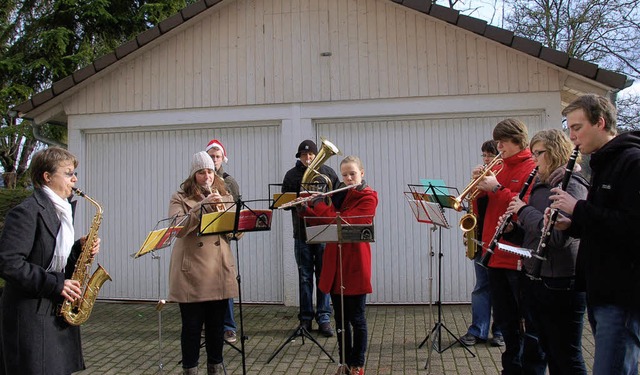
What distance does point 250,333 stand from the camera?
6.90 meters

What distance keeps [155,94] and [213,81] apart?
0.95 metres

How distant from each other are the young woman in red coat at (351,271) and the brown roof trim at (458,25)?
3.76 metres

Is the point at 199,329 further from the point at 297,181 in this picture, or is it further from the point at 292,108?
the point at 292,108

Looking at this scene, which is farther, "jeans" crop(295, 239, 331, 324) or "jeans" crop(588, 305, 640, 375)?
"jeans" crop(295, 239, 331, 324)

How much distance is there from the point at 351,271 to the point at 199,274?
4.10 feet

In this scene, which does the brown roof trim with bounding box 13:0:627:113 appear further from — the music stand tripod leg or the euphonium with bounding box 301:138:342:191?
the music stand tripod leg

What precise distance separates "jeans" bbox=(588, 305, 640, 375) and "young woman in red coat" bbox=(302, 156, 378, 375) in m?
2.15

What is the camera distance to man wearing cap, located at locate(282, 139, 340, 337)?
6551mm

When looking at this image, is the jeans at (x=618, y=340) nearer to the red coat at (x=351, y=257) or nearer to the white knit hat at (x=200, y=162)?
the red coat at (x=351, y=257)

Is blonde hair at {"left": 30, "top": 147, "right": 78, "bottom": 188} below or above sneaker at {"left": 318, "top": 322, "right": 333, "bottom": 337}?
above

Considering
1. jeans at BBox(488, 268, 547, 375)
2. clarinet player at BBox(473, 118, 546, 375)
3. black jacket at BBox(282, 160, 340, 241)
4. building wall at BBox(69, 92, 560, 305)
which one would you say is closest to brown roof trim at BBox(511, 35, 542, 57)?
building wall at BBox(69, 92, 560, 305)

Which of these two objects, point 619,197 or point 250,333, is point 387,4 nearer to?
point 250,333

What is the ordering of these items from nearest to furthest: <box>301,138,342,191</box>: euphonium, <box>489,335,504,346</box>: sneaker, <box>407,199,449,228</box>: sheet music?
<box>407,199,449,228</box>: sheet music
<box>301,138,342,191</box>: euphonium
<box>489,335,504,346</box>: sneaker

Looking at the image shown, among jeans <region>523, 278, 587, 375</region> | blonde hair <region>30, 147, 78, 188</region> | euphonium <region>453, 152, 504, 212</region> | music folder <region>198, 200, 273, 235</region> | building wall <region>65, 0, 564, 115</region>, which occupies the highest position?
building wall <region>65, 0, 564, 115</region>
